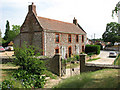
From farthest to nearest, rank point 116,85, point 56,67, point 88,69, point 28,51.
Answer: point 56,67 → point 88,69 → point 28,51 → point 116,85

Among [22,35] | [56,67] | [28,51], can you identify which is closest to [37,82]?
[28,51]

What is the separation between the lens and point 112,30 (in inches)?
2122

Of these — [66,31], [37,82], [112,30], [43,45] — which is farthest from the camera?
[112,30]

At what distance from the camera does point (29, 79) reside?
29.3ft

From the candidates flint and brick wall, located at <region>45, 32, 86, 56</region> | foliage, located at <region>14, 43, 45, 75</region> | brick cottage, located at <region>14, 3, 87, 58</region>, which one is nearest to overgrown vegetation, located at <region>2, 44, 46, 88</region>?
foliage, located at <region>14, 43, 45, 75</region>

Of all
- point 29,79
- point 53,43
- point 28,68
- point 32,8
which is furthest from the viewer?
point 53,43

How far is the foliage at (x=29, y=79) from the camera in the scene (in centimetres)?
850

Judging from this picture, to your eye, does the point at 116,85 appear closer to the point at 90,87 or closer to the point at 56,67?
the point at 90,87

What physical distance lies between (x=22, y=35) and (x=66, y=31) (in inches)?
324

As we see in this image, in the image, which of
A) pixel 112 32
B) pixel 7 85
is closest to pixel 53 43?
pixel 7 85

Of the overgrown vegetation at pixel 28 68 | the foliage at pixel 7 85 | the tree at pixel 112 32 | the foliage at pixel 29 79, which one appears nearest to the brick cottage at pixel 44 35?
the overgrown vegetation at pixel 28 68

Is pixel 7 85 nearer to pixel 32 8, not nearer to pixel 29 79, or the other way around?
pixel 29 79

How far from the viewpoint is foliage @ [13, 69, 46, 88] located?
8503 millimetres

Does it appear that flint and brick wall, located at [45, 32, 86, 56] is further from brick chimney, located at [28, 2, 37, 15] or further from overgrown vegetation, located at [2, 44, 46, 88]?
overgrown vegetation, located at [2, 44, 46, 88]
